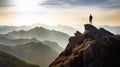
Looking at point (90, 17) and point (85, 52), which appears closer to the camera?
point (85, 52)

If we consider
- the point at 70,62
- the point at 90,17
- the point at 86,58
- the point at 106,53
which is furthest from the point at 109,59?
the point at 90,17

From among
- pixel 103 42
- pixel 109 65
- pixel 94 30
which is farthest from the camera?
pixel 94 30

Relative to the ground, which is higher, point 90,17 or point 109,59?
point 90,17

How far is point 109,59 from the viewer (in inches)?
3292

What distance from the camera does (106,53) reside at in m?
84.2

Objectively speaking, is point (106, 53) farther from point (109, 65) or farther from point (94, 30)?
point (94, 30)

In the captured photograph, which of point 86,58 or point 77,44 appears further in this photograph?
point 77,44

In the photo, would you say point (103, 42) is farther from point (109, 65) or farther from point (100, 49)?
point (109, 65)

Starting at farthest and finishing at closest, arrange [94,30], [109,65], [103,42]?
[94,30] → [103,42] → [109,65]

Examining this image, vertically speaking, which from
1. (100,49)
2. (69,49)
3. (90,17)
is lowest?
(69,49)

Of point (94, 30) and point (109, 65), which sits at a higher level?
point (94, 30)

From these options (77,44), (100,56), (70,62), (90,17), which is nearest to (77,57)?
(70,62)

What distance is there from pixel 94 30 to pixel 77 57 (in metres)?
23.3

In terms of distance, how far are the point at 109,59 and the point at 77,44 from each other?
2677cm
